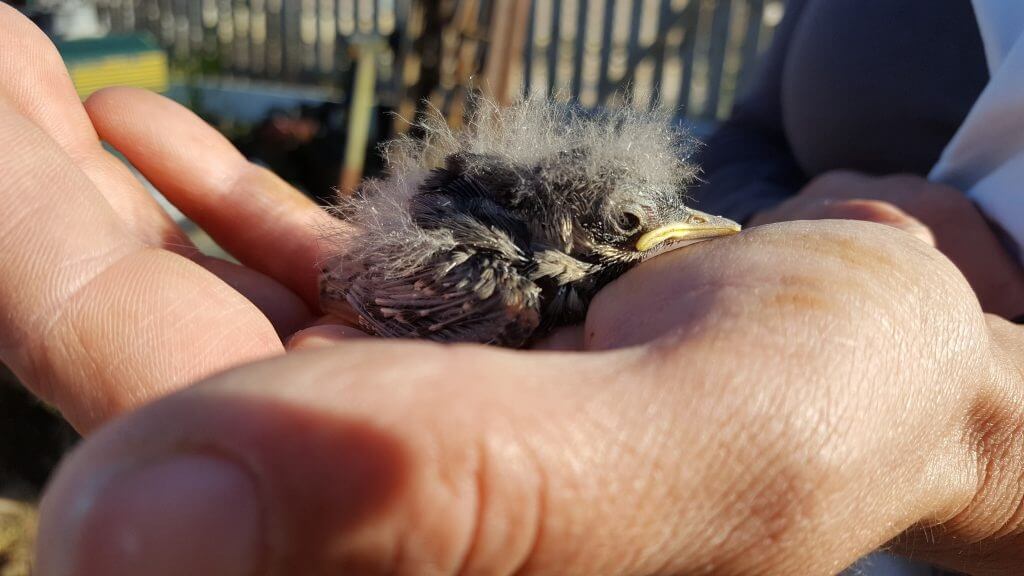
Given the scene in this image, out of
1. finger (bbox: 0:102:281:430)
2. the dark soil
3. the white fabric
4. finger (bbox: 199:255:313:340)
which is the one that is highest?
the white fabric

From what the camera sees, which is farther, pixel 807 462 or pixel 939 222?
pixel 939 222

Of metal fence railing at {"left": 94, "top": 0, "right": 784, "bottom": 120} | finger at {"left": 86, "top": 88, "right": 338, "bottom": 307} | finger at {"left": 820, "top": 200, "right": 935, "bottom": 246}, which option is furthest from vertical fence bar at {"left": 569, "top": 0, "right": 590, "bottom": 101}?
finger at {"left": 820, "top": 200, "right": 935, "bottom": 246}

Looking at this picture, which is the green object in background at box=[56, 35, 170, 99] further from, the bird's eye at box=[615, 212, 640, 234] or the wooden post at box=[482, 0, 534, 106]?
the bird's eye at box=[615, 212, 640, 234]

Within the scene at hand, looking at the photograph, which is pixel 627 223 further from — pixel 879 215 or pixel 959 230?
pixel 959 230

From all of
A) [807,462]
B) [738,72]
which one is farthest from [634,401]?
[738,72]


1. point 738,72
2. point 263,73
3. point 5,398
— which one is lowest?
point 5,398

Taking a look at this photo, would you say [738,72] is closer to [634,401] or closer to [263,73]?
[263,73]

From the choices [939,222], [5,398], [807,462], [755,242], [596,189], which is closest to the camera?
[807,462]
